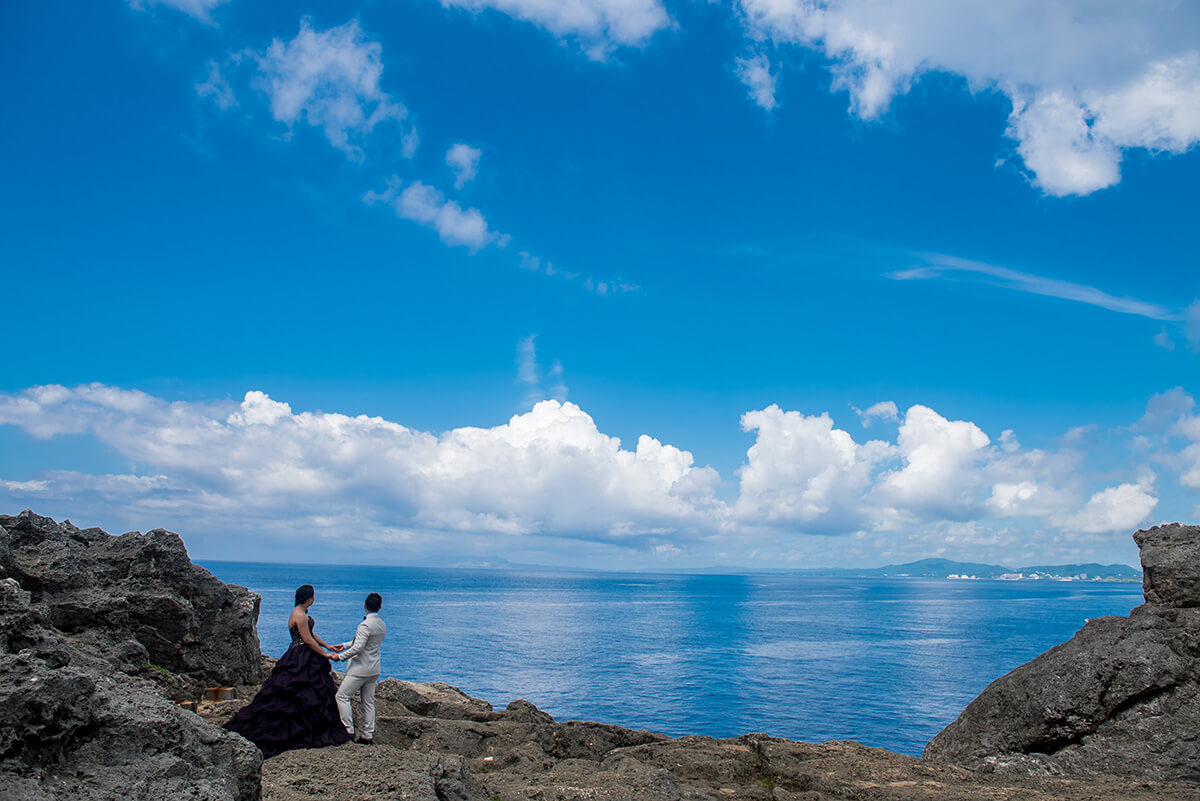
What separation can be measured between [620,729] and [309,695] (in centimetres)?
972

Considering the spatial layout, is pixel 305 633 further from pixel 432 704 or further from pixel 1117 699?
pixel 1117 699

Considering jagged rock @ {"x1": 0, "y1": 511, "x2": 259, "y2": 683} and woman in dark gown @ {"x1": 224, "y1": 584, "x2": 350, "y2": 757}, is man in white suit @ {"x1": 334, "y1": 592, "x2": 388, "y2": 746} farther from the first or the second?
jagged rock @ {"x1": 0, "y1": 511, "x2": 259, "y2": 683}

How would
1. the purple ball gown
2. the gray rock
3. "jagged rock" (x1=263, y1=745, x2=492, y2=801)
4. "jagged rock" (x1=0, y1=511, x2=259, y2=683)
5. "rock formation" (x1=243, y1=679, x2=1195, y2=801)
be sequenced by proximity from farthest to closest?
the gray rock, "jagged rock" (x1=0, y1=511, x2=259, y2=683), the purple ball gown, "rock formation" (x1=243, y1=679, x2=1195, y2=801), "jagged rock" (x1=263, y1=745, x2=492, y2=801)

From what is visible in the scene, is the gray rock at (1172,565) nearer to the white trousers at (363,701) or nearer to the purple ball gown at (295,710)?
the white trousers at (363,701)

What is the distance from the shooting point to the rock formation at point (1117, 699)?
569 inches

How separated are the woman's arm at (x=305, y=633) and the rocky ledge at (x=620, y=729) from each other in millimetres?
2228

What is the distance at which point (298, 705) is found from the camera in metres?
12.3

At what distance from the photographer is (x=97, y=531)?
60.4ft

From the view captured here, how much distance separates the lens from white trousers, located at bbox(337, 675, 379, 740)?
1311 centimetres

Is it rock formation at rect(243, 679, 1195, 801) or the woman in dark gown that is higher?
the woman in dark gown

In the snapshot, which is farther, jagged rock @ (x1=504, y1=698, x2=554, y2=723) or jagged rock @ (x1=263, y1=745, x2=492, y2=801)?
jagged rock @ (x1=504, y1=698, x2=554, y2=723)

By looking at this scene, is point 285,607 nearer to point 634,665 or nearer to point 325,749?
point 634,665

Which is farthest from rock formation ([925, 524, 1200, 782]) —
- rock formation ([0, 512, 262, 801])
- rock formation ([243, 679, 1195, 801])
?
rock formation ([0, 512, 262, 801])

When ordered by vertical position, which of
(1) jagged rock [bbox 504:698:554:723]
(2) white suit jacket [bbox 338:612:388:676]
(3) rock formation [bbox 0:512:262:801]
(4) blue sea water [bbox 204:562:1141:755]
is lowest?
(4) blue sea water [bbox 204:562:1141:755]
